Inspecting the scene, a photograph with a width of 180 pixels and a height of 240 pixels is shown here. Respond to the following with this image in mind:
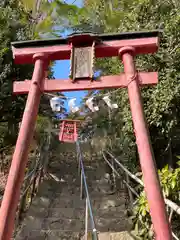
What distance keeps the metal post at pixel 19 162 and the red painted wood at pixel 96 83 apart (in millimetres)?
202

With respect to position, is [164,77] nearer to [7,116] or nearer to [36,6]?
[7,116]

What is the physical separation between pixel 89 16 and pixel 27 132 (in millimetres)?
9278

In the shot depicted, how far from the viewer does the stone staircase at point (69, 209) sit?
5344mm

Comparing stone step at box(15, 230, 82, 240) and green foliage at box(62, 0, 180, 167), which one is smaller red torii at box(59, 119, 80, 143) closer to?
green foliage at box(62, 0, 180, 167)

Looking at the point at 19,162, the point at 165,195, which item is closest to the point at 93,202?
the point at 165,195

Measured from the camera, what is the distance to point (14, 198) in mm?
3789

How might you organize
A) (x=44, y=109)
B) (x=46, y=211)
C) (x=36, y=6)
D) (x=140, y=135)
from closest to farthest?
(x=140, y=135), (x=46, y=211), (x=44, y=109), (x=36, y=6)

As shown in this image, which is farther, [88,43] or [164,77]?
[164,77]

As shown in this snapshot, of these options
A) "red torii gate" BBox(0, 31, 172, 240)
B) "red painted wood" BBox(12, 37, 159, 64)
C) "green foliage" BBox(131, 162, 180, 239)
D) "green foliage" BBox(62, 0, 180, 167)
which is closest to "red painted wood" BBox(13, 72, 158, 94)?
"red torii gate" BBox(0, 31, 172, 240)

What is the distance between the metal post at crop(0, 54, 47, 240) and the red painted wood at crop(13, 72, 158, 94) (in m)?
0.20

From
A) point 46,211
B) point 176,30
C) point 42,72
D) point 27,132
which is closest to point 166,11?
point 176,30

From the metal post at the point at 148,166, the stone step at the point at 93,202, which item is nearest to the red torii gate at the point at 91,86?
the metal post at the point at 148,166

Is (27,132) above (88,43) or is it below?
below

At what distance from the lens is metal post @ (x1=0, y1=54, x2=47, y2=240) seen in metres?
3.63
